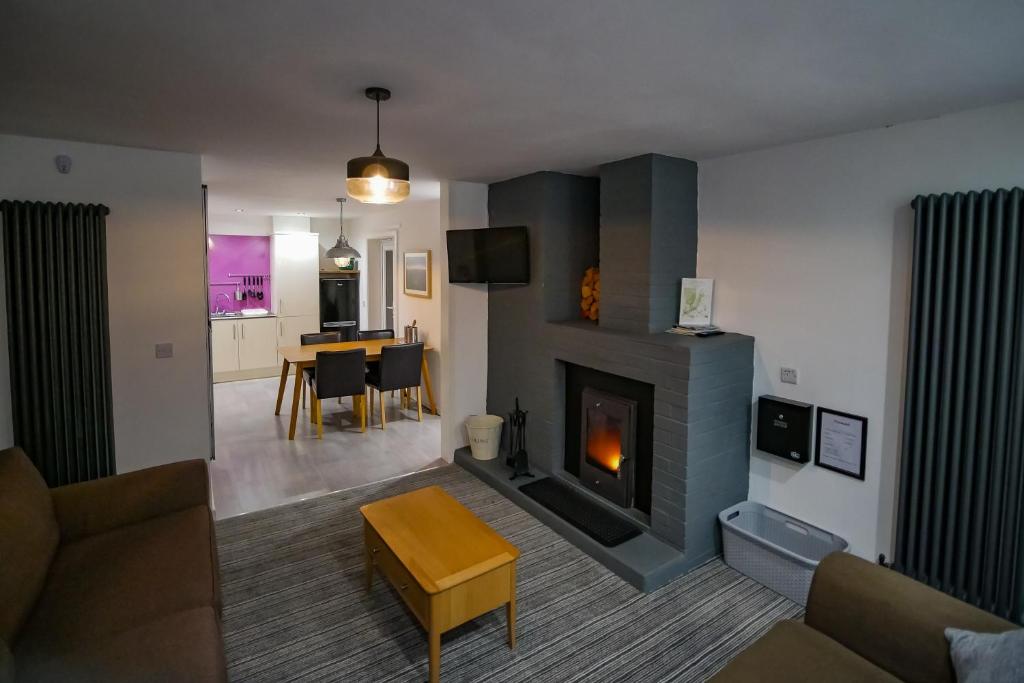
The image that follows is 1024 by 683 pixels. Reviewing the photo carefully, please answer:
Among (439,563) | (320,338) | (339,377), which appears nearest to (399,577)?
(439,563)

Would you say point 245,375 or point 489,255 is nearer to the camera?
point 489,255

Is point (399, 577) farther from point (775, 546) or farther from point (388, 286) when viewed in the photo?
point (388, 286)

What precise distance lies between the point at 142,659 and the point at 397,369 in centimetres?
400

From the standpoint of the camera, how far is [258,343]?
7.84 meters

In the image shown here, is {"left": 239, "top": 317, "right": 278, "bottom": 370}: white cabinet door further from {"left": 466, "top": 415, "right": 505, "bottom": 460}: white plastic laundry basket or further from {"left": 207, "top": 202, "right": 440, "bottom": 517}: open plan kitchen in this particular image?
{"left": 466, "top": 415, "right": 505, "bottom": 460}: white plastic laundry basket

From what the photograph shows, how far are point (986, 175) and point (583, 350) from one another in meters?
2.14

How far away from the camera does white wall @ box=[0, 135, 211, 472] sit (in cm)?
328

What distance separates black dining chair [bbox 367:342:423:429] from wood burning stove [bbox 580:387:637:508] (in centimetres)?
242

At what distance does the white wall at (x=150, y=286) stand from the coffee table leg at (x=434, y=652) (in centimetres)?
249

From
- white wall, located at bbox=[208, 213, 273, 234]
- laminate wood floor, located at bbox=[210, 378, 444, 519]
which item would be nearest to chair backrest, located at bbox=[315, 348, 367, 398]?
laminate wood floor, located at bbox=[210, 378, 444, 519]

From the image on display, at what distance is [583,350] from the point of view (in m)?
3.60

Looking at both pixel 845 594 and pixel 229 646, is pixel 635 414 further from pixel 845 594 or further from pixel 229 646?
pixel 229 646

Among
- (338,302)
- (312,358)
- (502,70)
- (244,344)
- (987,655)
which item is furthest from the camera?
(338,302)

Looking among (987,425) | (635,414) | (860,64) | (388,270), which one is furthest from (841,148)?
(388,270)
